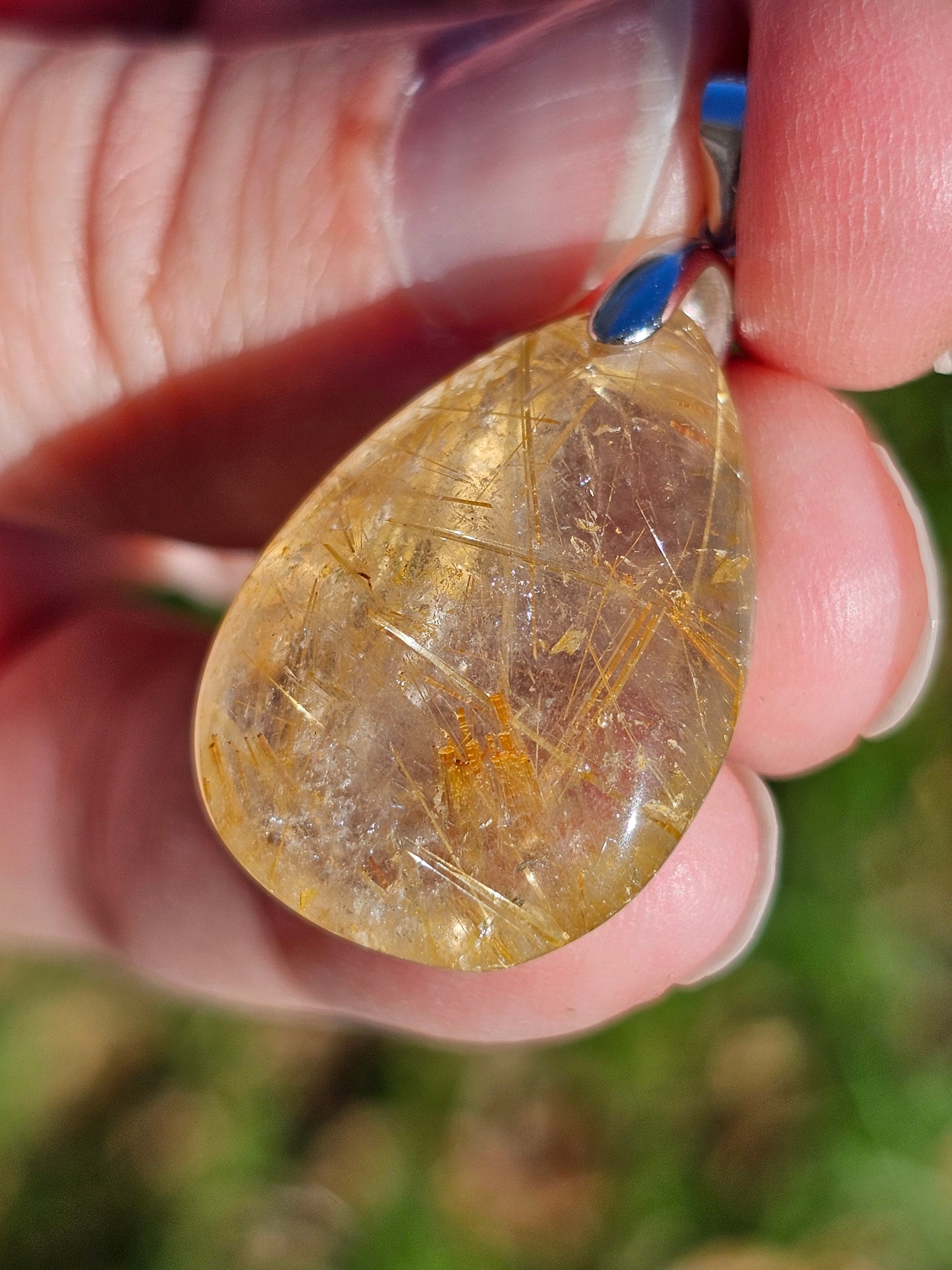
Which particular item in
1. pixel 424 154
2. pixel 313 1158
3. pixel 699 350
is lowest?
pixel 313 1158

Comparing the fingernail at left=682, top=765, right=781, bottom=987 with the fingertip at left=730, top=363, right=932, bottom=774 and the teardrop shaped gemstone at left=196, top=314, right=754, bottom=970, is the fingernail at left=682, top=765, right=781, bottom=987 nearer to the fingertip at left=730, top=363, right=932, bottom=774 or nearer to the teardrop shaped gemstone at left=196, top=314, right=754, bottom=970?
the fingertip at left=730, top=363, right=932, bottom=774

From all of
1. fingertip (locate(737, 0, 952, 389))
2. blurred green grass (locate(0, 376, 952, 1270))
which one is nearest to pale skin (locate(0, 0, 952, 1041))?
fingertip (locate(737, 0, 952, 389))

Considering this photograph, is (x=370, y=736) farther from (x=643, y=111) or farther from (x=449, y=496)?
(x=643, y=111)

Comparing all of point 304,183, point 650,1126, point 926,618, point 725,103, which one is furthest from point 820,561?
point 650,1126

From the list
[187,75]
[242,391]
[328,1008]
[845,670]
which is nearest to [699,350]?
[845,670]

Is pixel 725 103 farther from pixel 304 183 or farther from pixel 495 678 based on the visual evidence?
pixel 495 678

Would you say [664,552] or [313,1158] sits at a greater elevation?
[664,552]

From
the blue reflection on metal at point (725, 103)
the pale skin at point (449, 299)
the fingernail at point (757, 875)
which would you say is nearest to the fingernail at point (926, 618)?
the pale skin at point (449, 299)

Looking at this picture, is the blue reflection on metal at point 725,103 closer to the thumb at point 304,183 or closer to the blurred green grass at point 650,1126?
the thumb at point 304,183
